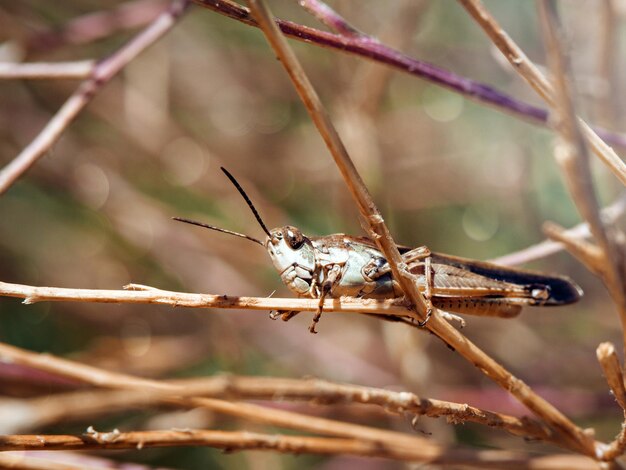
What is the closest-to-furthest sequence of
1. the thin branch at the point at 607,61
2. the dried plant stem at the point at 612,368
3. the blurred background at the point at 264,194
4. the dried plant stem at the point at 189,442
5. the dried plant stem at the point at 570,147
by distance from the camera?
the dried plant stem at the point at 570,147, the dried plant stem at the point at 612,368, the dried plant stem at the point at 189,442, the thin branch at the point at 607,61, the blurred background at the point at 264,194

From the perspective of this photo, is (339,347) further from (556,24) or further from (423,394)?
(556,24)

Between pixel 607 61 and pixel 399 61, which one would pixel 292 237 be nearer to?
pixel 399 61

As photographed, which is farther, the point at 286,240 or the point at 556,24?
the point at 286,240

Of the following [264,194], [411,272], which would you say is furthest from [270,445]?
[264,194]

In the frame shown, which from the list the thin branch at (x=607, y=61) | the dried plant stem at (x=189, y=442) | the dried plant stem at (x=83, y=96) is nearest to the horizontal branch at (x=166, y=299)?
the dried plant stem at (x=189, y=442)

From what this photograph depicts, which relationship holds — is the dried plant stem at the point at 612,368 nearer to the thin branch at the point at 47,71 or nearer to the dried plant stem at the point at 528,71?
the dried plant stem at the point at 528,71

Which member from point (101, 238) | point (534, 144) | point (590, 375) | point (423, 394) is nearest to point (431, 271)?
point (423, 394)
